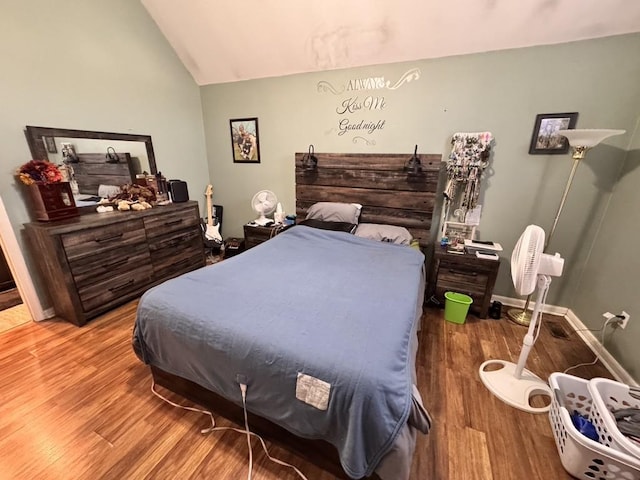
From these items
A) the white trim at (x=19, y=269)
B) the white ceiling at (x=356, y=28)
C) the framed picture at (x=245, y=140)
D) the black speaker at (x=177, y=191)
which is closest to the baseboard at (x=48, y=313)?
the white trim at (x=19, y=269)

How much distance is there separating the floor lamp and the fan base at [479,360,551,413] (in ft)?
2.49

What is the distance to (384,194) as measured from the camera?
106 inches

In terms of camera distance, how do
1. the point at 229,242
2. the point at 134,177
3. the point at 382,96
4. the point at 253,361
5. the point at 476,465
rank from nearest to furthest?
1. the point at 253,361
2. the point at 476,465
3. the point at 382,96
4. the point at 134,177
5. the point at 229,242

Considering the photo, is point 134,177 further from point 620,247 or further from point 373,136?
point 620,247

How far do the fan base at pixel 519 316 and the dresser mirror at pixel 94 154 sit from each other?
3943 millimetres

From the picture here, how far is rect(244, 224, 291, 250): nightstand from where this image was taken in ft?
9.91

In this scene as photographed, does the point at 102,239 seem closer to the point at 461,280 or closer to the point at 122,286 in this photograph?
the point at 122,286

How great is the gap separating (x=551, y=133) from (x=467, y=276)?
1.32 metres

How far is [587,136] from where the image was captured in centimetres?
181

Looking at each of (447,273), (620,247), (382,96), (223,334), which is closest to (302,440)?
(223,334)

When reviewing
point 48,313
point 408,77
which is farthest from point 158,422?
point 408,77

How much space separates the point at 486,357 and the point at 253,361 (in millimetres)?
1710

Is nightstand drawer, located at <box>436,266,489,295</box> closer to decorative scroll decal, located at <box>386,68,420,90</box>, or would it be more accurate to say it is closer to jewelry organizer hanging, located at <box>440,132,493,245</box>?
jewelry organizer hanging, located at <box>440,132,493,245</box>

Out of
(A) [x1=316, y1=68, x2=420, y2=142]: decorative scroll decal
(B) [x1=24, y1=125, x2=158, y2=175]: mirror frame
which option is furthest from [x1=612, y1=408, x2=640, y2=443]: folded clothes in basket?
(B) [x1=24, y1=125, x2=158, y2=175]: mirror frame
